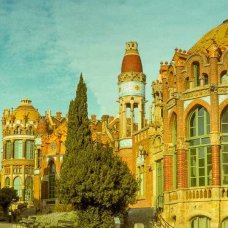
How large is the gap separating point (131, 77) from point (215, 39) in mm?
12657

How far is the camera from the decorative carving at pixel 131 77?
51312 mm

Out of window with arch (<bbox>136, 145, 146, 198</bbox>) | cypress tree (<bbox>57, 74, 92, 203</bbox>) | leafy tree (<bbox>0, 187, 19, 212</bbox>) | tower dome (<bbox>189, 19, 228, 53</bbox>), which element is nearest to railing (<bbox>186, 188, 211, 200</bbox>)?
cypress tree (<bbox>57, 74, 92, 203</bbox>)

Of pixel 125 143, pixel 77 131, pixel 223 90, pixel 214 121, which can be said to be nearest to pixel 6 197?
pixel 125 143

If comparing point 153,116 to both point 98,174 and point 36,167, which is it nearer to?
point 98,174

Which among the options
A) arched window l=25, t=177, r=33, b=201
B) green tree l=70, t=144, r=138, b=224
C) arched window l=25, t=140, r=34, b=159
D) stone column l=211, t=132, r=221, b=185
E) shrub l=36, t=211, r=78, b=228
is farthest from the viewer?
arched window l=25, t=140, r=34, b=159

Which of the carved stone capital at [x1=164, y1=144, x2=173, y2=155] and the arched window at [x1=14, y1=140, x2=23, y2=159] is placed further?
the arched window at [x1=14, y1=140, x2=23, y2=159]

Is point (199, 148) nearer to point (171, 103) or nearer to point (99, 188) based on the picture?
point (171, 103)

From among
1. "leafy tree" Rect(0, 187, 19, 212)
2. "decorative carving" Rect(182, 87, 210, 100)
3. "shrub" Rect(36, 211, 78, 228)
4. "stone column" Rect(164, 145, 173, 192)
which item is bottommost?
"shrub" Rect(36, 211, 78, 228)

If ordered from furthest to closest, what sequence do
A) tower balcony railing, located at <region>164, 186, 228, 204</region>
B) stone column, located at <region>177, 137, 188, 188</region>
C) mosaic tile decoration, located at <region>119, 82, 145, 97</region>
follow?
mosaic tile decoration, located at <region>119, 82, 145, 97</region>, stone column, located at <region>177, 137, 188, 188</region>, tower balcony railing, located at <region>164, 186, 228, 204</region>

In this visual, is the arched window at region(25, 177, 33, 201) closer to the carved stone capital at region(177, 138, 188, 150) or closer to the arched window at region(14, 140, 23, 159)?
the arched window at region(14, 140, 23, 159)

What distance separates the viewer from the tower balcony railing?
34.3 meters

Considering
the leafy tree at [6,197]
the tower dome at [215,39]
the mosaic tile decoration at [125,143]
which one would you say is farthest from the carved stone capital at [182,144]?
the leafy tree at [6,197]

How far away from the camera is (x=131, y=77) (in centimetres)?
5134

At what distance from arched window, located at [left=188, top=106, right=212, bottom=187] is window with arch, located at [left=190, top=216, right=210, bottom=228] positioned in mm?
1964
